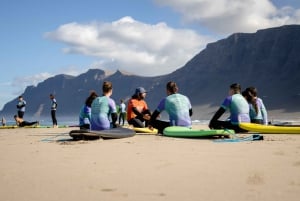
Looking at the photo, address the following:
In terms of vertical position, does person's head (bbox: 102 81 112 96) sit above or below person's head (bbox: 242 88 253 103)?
above

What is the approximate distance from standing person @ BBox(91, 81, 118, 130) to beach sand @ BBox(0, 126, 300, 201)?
3011 mm

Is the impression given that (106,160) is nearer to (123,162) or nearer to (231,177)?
(123,162)

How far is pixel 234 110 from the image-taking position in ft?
28.7

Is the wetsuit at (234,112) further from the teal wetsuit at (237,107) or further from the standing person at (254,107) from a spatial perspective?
the standing person at (254,107)

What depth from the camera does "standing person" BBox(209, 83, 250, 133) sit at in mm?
8578

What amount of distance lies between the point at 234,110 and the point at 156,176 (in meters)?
5.48

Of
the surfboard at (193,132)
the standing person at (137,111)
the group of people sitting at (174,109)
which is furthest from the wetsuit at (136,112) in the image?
the surfboard at (193,132)

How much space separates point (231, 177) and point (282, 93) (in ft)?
462

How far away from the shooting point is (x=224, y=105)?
8.52 m

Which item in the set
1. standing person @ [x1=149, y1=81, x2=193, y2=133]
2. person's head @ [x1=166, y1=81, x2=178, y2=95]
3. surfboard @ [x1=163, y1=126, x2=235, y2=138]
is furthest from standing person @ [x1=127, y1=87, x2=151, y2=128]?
surfboard @ [x1=163, y1=126, x2=235, y2=138]

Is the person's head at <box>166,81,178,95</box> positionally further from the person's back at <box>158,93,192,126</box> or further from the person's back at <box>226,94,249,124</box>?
the person's back at <box>226,94,249,124</box>

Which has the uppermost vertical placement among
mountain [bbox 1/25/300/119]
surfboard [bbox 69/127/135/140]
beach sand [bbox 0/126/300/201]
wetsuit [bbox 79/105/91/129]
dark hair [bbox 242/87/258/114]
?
mountain [bbox 1/25/300/119]

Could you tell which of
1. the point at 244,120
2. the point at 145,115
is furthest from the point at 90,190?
the point at 145,115

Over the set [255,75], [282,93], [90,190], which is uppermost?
[255,75]
